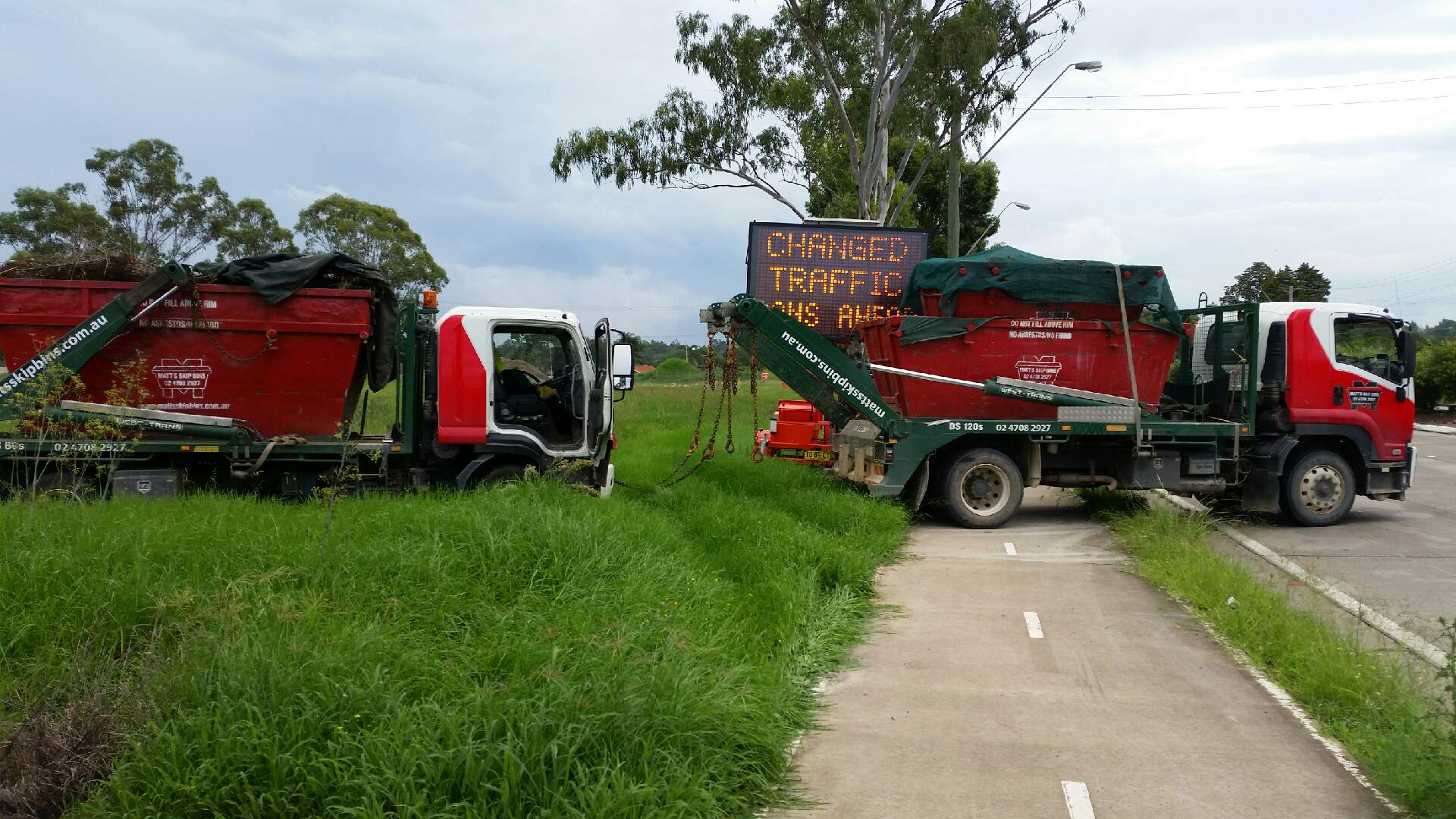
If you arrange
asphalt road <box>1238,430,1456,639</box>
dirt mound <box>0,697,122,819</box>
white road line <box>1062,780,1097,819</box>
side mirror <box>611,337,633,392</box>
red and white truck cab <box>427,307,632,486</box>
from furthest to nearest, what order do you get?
side mirror <box>611,337,633,392</box> → red and white truck cab <box>427,307,632,486</box> → asphalt road <box>1238,430,1456,639</box> → white road line <box>1062,780,1097,819</box> → dirt mound <box>0,697,122,819</box>

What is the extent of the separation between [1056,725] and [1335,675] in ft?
5.39

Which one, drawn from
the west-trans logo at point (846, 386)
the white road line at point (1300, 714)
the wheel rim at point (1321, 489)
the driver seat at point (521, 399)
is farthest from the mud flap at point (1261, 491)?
the driver seat at point (521, 399)

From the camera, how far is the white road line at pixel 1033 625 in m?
6.96

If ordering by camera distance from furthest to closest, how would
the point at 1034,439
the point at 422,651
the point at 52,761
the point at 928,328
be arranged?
1. the point at 1034,439
2. the point at 928,328
3. the point at 422,651
4. the point at 52,761

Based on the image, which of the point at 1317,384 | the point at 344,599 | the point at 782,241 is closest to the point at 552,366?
the point at 782,241

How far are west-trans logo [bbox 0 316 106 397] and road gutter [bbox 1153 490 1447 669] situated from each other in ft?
32.5

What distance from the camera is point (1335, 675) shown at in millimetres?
5574

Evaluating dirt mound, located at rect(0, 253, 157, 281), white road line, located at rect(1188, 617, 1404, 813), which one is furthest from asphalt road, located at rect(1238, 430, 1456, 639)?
dirt mound, located at rect(0, 253, 157, 281)

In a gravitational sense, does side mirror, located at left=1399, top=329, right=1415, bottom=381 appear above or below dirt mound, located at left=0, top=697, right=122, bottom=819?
above

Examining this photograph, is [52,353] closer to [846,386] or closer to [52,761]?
[52,761]

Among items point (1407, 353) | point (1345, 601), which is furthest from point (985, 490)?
point (1407, 353)

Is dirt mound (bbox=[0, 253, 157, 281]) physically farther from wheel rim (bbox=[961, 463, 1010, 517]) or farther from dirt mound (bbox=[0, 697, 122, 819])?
wheel rim (bbox=[961, 463, 1010, 517])

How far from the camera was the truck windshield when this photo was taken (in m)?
12.1

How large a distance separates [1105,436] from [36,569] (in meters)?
10.3
